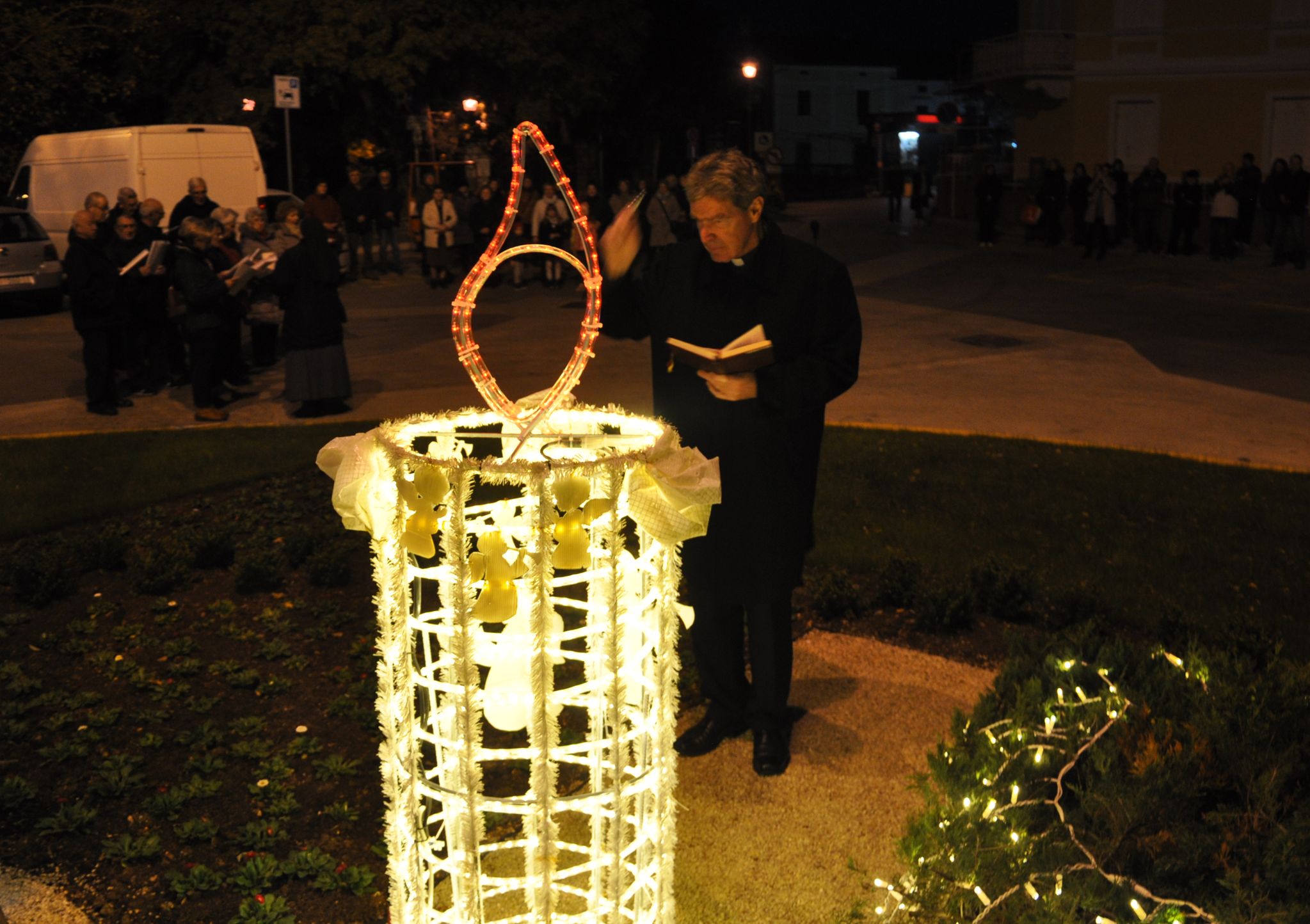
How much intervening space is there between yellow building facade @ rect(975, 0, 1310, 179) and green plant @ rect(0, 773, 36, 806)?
3016cm

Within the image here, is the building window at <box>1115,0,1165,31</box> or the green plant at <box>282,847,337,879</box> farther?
the building window at <box>1115,0,1165,31</box>

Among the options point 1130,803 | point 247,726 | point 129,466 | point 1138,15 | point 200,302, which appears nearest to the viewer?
point 1130,803

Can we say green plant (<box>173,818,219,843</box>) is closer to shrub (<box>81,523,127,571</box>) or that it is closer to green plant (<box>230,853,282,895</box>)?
green plant (<box>230,853,282,895</box>)

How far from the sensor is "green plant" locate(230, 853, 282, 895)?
383cm

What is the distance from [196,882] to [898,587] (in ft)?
11.1

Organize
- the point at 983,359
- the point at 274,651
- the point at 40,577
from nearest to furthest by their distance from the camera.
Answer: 1. the point at 274,651
2. the point at 40,577
3. the point at 983,359

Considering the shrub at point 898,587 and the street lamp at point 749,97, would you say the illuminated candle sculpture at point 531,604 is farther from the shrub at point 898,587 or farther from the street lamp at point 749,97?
the street lamp at point 749,97

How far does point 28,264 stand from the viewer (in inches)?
676

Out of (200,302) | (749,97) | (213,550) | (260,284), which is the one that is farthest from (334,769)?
(749,97)

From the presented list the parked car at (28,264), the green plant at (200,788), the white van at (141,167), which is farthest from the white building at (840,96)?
the green plant at (200,788)

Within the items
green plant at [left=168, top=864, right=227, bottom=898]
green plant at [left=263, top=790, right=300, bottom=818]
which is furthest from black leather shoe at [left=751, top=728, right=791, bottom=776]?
green plant at [left=168, top=864, right=227, bottom=898]

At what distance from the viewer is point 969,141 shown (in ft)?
197

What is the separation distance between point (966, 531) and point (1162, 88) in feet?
87.5

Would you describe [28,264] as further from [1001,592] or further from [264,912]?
[264,912]
